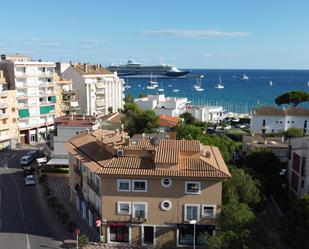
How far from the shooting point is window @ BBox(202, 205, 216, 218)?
3384 centimetres

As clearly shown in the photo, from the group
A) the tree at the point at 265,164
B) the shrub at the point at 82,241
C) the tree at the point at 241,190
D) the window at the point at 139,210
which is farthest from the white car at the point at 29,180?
the tree at the point at 265,164

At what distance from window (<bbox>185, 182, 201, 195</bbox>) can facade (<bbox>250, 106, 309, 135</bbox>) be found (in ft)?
167

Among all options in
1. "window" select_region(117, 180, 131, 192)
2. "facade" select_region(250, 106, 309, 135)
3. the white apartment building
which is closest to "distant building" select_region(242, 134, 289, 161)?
"facade" select_region(250, 106, 309, 135)

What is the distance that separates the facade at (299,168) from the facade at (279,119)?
39.1 metres

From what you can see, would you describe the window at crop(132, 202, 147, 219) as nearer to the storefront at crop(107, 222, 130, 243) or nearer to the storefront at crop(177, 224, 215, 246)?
the storefront at crop(107, 222, 130, 243)

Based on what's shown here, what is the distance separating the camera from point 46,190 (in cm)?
4853

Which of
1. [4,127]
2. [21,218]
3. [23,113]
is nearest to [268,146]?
[21,218]

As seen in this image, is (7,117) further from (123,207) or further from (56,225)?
(123,207)

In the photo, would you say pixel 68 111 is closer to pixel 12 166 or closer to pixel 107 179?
pixel 12 166

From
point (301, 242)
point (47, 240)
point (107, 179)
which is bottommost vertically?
point (47, 240)

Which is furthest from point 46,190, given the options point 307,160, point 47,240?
point 307,160

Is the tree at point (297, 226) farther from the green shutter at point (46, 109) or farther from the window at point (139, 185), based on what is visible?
the green shutter at point (46, 109)

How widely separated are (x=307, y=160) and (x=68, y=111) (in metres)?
63.6

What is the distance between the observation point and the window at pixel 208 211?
33.8 m
